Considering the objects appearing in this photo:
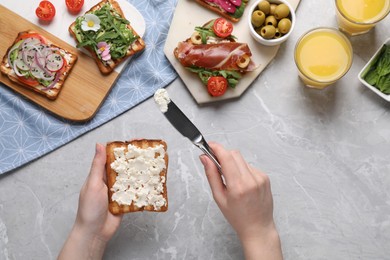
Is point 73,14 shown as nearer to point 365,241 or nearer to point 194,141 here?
point 194,141

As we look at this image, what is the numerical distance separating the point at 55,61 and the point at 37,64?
99mm

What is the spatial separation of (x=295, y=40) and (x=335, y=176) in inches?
31.4

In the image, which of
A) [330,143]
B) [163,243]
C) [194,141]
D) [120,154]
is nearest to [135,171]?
[120,154]

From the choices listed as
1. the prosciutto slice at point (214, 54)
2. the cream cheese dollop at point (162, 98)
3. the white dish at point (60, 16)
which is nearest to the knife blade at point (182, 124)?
the cream cheese dollop at point (162, 98)

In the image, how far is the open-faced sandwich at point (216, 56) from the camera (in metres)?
2.86

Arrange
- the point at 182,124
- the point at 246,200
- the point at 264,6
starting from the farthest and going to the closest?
the point at 264,6, the point at 182,124, the point at 246,200

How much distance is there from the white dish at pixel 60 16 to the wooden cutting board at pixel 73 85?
24mm

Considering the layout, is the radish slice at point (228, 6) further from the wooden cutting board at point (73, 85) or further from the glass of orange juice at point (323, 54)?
the wooden cutting board at point (73, 85)

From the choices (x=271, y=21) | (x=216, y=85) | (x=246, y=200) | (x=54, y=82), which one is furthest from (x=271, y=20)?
(x=54, y=82)

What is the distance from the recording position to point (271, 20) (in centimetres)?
287

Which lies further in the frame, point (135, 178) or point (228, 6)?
point (228, 6)

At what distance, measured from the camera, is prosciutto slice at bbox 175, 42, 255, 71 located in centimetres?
286

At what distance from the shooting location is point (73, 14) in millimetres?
2990

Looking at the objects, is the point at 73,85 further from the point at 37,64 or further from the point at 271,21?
the point at 271,21
